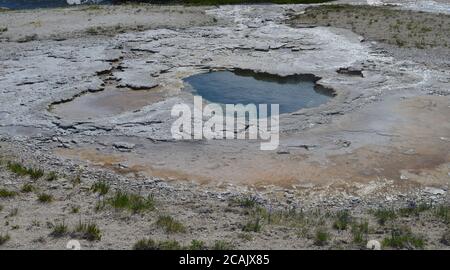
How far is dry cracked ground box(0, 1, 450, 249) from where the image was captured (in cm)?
883

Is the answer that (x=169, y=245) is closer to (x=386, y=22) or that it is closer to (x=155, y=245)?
(x=155, y=245)

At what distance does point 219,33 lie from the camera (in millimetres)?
23828

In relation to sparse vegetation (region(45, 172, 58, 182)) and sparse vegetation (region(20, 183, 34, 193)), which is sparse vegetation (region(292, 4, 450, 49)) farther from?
sparse vegetation (region(20, 183, 34, 193))

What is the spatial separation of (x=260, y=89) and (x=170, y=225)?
888 centimetres

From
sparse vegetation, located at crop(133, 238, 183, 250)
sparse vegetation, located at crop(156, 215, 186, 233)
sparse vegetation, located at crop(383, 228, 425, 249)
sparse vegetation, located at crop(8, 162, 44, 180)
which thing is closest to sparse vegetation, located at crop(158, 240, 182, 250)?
sparse vegetation, located at crop(133, 238, 183, 250)

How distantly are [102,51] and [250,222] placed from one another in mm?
14055

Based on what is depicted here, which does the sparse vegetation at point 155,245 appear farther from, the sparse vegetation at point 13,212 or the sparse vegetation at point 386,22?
the sparse vegetation at point 386,22

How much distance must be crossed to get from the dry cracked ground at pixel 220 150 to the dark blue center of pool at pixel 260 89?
422mm

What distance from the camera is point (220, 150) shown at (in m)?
12.5

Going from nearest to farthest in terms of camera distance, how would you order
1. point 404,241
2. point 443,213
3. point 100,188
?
1. point 404,241
2. point 443,213
3. point 100,188

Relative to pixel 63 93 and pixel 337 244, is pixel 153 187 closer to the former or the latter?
pixel 337 244

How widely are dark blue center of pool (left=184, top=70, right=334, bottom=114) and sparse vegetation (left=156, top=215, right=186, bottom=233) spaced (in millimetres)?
6805

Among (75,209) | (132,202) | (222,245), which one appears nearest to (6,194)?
(75,209)
